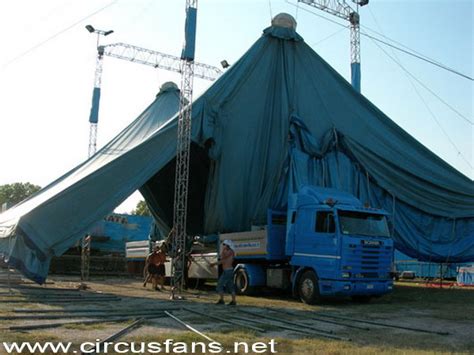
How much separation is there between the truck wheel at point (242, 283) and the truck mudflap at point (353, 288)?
3.30 metres

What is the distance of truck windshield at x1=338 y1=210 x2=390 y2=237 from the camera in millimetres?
15188

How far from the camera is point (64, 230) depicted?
16062mm

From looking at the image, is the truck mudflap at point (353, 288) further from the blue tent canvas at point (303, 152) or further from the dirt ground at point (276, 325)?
the blue tent canvas at point (303, 152)

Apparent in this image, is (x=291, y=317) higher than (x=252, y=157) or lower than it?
lower

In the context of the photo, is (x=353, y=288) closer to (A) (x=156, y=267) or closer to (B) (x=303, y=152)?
(B) (x=303, y=152)

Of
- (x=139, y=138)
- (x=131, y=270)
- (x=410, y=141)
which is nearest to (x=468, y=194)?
(x=410, y=141)

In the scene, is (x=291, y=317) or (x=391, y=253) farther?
(x=391, y=253)

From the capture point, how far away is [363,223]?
15508 mm

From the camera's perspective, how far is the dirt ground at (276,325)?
26.6 feet

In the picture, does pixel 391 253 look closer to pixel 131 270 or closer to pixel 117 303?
pixel 117 303

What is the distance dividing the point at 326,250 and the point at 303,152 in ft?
19.7

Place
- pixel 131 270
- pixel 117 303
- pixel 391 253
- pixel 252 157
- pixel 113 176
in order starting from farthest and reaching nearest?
pixel 131 270
pixel 252 157
pixel 113 176
pixel 391 253
pixel 117 303

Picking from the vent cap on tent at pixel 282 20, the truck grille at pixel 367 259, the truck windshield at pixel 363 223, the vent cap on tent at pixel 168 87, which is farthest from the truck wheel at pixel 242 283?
the vent cap on tent at pixel 168 87

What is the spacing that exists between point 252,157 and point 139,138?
4.73m
